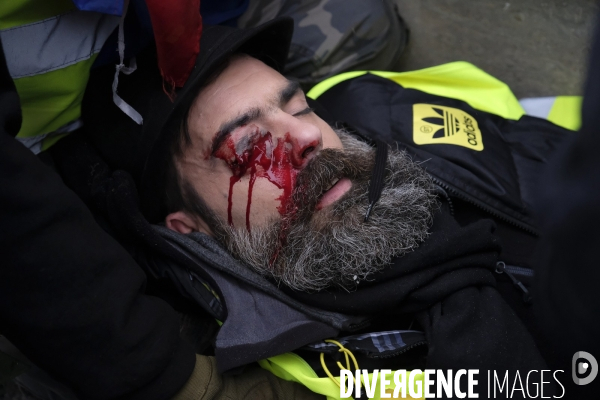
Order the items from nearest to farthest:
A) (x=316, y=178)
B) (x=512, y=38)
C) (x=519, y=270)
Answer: (x=316, y=178) → (x=519, y=270) → (x=512, y=38)

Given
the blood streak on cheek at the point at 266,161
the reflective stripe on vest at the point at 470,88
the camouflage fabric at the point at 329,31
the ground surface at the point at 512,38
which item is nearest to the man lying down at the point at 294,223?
the blood streak on cheek at the point at 266,161

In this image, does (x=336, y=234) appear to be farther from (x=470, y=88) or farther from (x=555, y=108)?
(x=555, y=108)

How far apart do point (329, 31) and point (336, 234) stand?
119 centimetres

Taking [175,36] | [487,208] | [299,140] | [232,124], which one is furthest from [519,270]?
[175,36]

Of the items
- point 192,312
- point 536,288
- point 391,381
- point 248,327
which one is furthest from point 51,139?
point 536,288

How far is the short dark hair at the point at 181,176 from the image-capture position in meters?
2.05

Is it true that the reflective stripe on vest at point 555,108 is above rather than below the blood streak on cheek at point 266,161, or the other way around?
above

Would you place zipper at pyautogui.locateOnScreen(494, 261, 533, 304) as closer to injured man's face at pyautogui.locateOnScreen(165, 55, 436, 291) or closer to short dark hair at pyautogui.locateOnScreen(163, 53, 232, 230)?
injured man's face at pyautogui.locateOnScreen(165, 55, 436, 291)

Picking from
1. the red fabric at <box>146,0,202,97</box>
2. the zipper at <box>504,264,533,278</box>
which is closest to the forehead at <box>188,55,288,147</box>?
the red fabric at <box>146,0,202,97</box>

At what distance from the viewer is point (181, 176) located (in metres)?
2.13

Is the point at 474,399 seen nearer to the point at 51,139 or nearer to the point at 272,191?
the point at 272,191

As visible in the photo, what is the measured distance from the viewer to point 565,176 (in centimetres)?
69

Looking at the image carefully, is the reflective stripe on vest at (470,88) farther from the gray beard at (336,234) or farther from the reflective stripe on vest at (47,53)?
the reflective stripe on vest at (47,53)

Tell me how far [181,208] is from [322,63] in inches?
40.5
